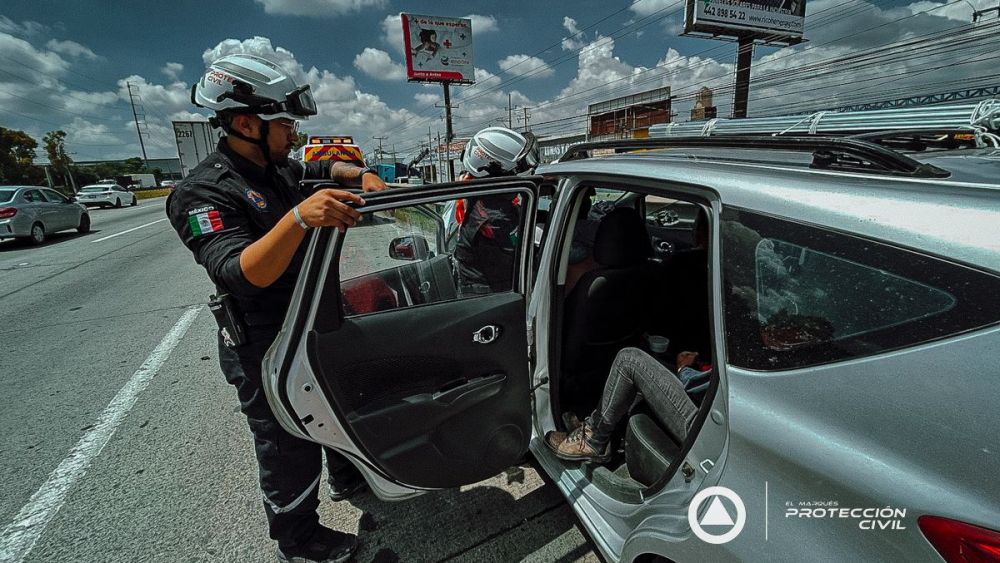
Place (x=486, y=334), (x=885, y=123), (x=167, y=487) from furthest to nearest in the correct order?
(x=167, y=487)
(x=885, y=123)
(x=486, y=334)

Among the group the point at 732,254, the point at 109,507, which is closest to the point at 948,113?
the point at 732,254

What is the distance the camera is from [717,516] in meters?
1.09

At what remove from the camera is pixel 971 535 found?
728mm

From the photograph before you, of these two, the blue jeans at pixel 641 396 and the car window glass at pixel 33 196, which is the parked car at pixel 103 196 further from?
the blue jeans at pixel 641 396

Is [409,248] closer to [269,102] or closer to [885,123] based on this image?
[269,102]

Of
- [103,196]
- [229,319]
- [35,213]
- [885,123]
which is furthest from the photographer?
[103,196]

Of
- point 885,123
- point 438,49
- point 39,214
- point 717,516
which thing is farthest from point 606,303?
point 438,49

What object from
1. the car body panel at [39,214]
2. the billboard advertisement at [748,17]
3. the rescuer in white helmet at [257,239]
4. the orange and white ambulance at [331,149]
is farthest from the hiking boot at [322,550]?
the billboard advertisement at [748,17]

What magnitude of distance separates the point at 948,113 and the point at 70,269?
11661 mm

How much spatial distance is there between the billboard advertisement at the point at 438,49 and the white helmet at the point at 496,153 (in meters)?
32.8

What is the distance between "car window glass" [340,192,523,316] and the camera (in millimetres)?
1649

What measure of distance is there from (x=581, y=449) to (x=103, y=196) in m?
32.4

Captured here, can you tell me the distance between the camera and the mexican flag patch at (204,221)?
4.84ft

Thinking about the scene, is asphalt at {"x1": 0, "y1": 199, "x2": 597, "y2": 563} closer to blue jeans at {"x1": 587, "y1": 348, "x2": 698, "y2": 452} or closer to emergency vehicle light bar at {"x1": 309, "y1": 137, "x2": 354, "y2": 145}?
blue jeans at {"x1": 587, "y1": 348, "x2": 698, "y2": 452}
